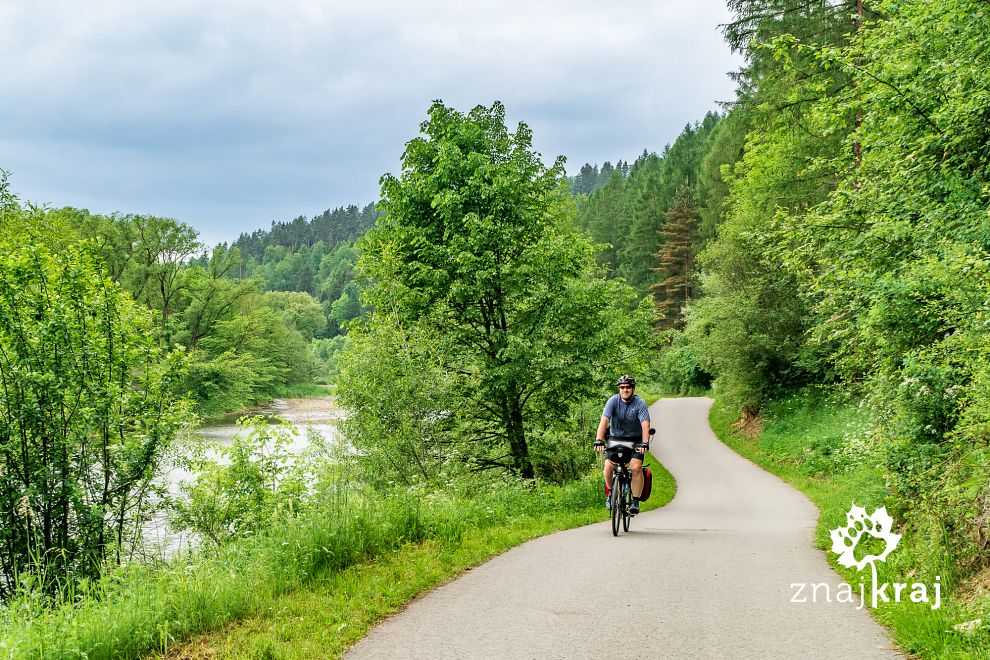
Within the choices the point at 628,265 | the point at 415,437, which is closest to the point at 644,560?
the point at 415,437

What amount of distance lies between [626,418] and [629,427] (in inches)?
5.2

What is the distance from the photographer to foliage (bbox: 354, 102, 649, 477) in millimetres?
13766

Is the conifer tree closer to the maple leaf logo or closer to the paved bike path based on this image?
the maple leaf logo

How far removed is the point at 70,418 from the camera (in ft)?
29.4

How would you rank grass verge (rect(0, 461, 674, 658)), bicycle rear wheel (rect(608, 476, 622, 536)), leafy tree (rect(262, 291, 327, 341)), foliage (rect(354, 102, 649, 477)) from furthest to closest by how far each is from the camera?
leafy tree (rect(262, 291, 327, 341)) → foliage (rect(354, 102, 649, 477)) → bicycle rear wheel (rect(608, 476, 622, 536)) → grass verge (rect(0, 461, 674, 658))

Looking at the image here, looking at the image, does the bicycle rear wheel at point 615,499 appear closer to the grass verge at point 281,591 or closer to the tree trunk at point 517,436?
the grass verge at point 281,591

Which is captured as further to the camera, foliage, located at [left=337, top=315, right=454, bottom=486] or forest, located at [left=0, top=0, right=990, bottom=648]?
foliage, located at [left=337, top=315, right=454, bottom=486]

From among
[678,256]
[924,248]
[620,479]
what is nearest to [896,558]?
[620,479]

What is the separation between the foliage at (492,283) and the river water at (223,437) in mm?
3154

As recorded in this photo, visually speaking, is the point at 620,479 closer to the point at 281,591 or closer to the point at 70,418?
the point at 281,591

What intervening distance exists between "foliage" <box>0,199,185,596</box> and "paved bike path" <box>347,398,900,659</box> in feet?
19.3

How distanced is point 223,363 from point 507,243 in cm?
3022

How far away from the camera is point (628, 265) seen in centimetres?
6284

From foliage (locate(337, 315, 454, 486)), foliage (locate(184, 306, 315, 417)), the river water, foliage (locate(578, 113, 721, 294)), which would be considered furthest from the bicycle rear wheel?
foliage (locate(578, 113, 721, 294))
